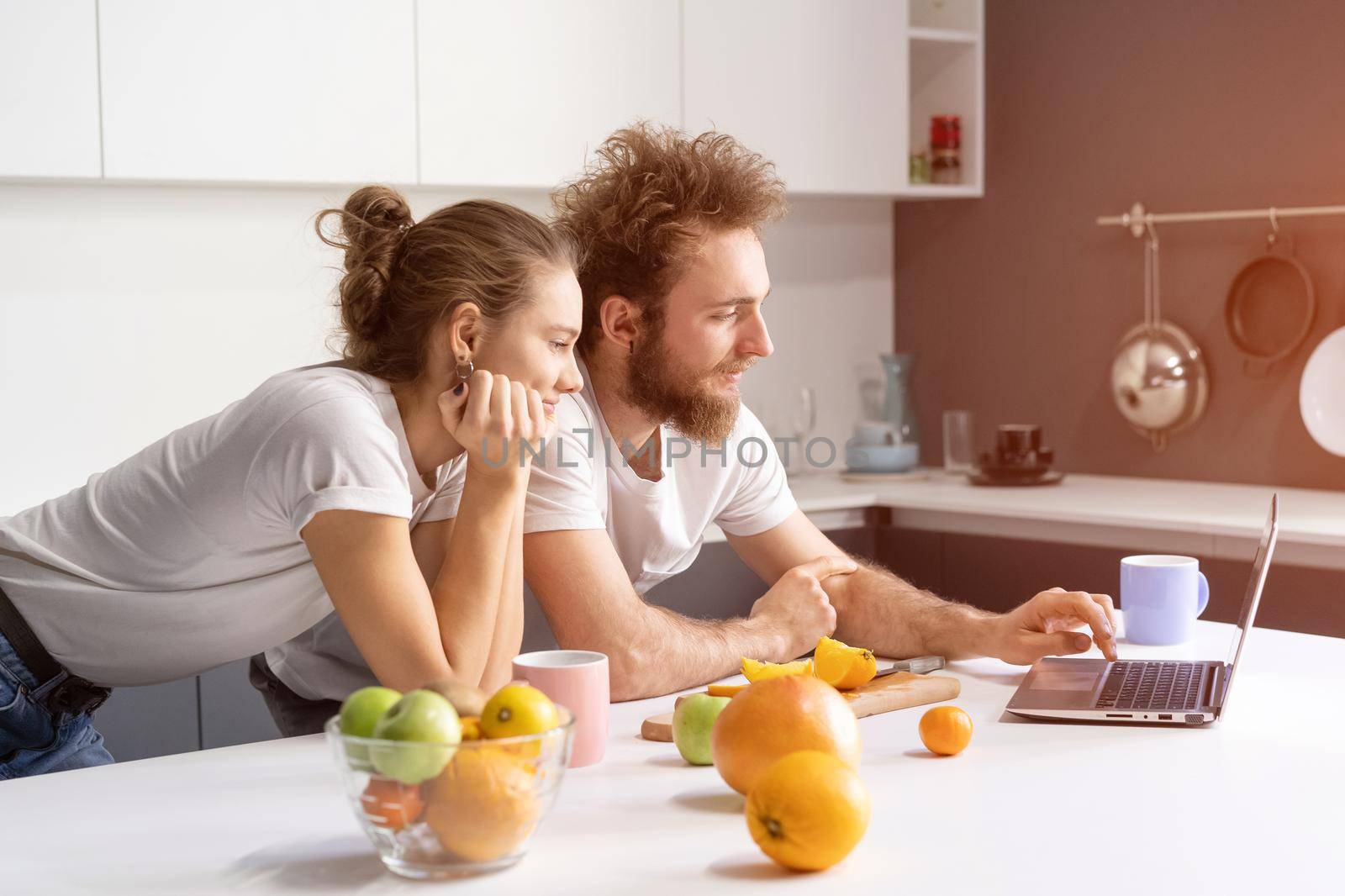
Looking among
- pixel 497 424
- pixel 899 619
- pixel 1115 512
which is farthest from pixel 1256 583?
pixel 1115 512

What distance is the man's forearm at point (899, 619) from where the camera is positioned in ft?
5.70

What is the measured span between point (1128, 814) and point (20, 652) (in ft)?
3.96

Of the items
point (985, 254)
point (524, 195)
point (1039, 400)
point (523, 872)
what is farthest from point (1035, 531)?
point (523, 872)

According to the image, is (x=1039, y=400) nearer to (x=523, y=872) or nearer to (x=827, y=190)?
(x=827, y=190)

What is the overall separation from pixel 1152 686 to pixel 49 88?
2.17 meters

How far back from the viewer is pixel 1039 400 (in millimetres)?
3918

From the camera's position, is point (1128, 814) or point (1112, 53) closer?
point (1128, 814)

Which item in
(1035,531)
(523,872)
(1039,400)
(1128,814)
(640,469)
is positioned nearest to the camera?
(523,872)

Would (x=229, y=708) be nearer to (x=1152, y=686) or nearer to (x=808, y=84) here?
(x=1152, y=686)

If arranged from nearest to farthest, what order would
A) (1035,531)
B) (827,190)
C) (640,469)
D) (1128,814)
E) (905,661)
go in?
(1128,814)
(905,661)
(640,469)
(1035,531)
(827,190)

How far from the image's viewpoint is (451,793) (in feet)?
3.05

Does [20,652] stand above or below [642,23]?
below

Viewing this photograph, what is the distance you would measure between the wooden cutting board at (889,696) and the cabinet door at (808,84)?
79.6 inches

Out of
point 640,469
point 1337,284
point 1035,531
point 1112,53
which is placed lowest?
point 1035,531
